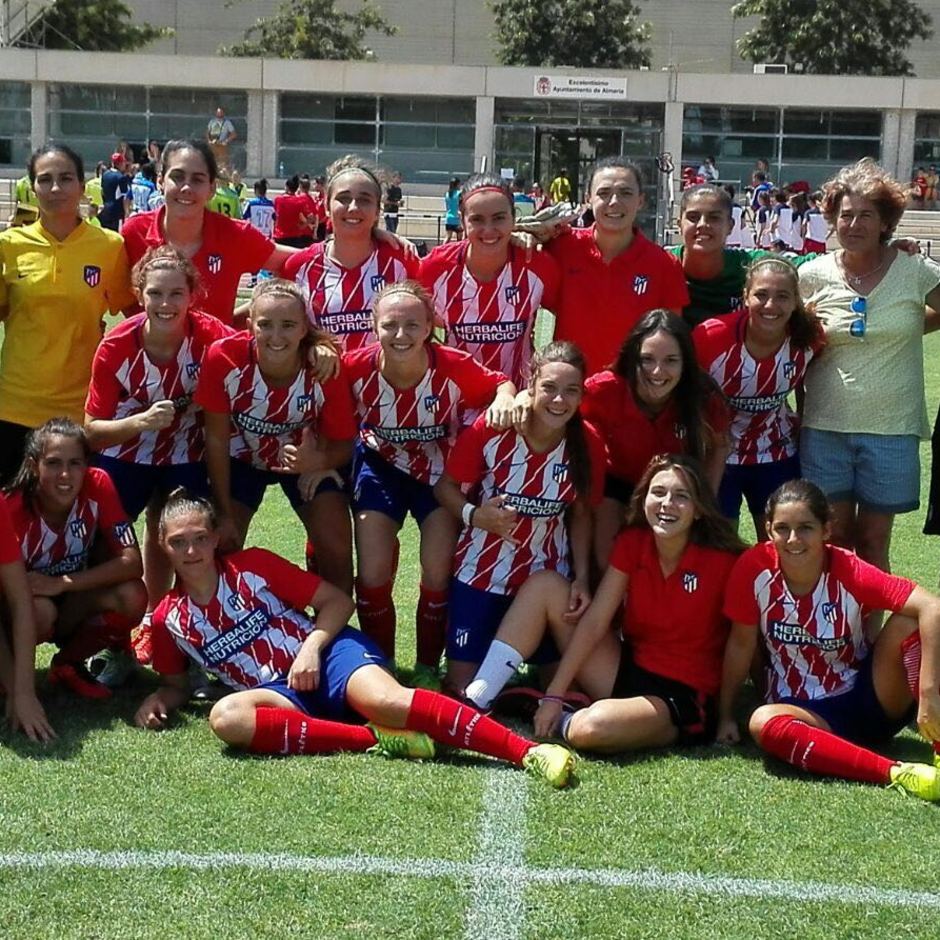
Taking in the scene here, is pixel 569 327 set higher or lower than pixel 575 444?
higher

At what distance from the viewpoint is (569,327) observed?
5.29 m

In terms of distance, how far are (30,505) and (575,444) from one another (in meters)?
1.89

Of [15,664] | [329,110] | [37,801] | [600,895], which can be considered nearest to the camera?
[600,895]

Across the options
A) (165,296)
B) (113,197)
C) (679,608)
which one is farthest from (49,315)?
(113,197)

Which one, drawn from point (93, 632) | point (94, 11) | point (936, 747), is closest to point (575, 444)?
point (936, 747)

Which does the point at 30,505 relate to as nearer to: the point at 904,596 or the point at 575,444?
the point at 575,444

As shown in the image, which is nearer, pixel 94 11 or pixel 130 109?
pixel 130 109

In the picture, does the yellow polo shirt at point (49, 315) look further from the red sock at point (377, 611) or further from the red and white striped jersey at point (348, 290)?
the red sock at point (377, 611)

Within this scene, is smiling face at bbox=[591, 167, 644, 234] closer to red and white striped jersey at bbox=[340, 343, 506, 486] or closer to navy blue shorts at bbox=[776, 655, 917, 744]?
red and white striped jersey at bbox=[340, 343, 506, 486]

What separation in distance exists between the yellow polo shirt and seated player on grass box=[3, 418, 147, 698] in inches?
Result: 21.3

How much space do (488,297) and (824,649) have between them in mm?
1863

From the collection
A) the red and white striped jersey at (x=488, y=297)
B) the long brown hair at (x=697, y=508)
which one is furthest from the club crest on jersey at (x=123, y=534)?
the long brown hair at (x=697, y=508)

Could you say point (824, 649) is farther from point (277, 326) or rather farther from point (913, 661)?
point (277, 326)

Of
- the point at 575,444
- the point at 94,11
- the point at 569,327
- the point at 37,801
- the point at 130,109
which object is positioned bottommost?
the point at 37,801
